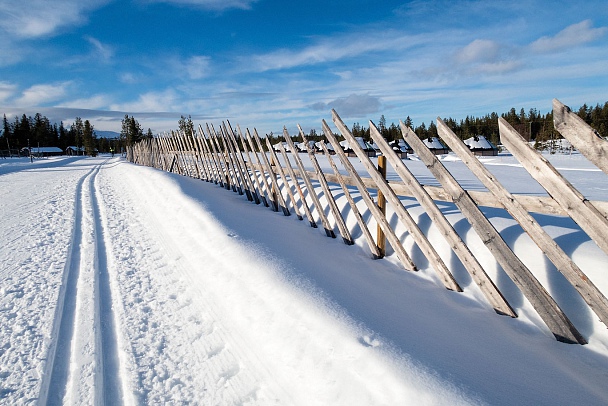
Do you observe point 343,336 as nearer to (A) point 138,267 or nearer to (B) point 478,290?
(B) point 478,290

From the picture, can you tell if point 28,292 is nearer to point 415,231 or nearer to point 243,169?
point 415,231

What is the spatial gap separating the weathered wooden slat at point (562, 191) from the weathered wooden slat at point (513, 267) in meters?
0.57

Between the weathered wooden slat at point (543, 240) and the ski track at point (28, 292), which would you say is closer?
the weathered wooden slat at point (543, 240)

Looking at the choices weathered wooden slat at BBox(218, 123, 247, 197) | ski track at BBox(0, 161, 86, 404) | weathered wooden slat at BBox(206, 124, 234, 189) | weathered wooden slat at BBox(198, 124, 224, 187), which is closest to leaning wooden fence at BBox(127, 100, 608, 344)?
ski track at BBox(0, 161, 86, 404)

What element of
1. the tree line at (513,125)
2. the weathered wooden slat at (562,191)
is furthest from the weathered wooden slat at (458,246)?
the tree line at (513,125)

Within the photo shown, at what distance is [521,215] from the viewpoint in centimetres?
247

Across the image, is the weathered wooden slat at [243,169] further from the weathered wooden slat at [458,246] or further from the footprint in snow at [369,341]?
the footprint in snow at [369,341]

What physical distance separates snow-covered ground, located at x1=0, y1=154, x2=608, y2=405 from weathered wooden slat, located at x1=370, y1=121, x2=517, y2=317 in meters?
0.12

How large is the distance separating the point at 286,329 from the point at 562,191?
6.97 feet

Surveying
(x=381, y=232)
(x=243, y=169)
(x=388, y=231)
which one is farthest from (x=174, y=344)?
(x=243, y=169)

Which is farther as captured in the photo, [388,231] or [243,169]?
[243,169]

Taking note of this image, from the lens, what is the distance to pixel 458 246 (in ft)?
9.85

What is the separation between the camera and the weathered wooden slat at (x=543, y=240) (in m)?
2.18

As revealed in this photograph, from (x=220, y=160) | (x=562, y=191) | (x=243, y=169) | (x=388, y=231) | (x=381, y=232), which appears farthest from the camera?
(x=220, y=160)
